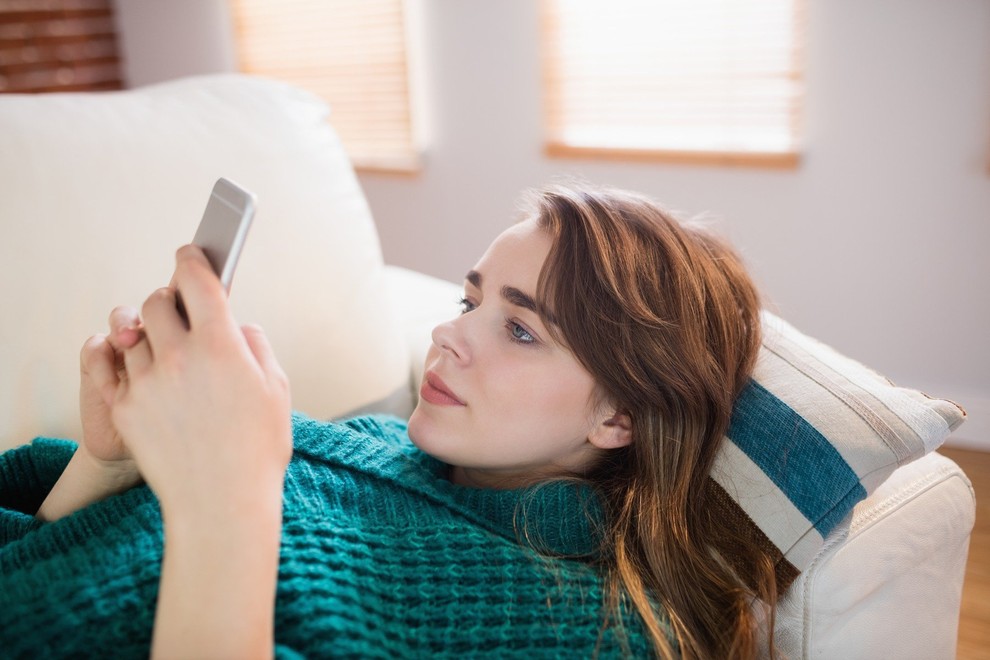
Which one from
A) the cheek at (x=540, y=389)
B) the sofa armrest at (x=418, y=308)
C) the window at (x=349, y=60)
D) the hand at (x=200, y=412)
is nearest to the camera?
the hand at (x=200, y=412)

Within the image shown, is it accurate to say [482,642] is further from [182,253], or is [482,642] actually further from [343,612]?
[182,253]

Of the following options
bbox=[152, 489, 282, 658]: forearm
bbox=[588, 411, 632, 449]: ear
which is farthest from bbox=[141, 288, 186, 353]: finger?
bbox=[588, 411, 632, 449]: ear

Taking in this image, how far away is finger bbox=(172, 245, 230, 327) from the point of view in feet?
2.38

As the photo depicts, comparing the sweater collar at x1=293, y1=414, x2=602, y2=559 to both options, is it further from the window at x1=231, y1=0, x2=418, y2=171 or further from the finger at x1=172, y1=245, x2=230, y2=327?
the window at x1=231, y1=0, x2=418, y2=171

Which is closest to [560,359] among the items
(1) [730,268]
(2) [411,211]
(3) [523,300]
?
(3) [523,300]

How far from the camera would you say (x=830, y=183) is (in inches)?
97.2

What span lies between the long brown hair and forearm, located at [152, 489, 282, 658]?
0.41 metres

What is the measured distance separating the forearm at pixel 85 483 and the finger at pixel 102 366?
14cm

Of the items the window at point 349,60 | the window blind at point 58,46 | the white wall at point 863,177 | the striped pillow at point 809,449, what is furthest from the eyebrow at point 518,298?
the window blind at point 58,46

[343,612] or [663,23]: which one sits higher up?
[663,23]

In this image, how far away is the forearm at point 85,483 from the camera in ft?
3.20

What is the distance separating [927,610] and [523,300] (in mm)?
606

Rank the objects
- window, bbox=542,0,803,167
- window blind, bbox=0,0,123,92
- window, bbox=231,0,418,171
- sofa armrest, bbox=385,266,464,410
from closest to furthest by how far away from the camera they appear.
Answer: sofa armrest, bbox=385,266,464,410
window, bbox=542,0,803,167
window, bbox=231,0,418,171
window blind, bbox=0,0,123,92

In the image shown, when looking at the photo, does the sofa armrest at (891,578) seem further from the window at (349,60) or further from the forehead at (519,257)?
the window at (349,60)
